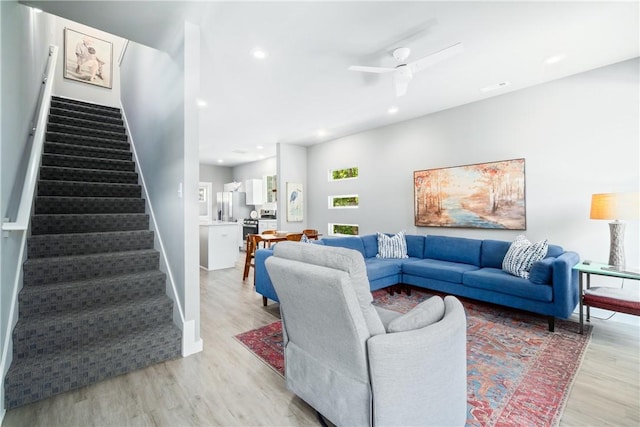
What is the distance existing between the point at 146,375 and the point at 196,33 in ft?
9.18

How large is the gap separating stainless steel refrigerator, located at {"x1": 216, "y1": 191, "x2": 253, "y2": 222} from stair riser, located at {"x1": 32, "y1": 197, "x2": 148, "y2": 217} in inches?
224

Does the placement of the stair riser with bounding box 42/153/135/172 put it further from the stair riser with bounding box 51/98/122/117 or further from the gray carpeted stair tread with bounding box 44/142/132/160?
the stair riser with bounding box 51/98/122/117

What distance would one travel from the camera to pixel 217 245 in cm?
563

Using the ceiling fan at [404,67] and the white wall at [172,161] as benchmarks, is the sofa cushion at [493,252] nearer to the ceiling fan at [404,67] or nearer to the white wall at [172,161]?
the ceiling fan at [404,67]

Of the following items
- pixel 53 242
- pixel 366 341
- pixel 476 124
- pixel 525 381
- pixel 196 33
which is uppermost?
pixel 196 33

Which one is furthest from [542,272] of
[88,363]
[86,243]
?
[86,243]

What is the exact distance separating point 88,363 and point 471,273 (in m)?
3.73

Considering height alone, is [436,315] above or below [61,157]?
below

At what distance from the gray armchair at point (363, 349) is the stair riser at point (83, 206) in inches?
104

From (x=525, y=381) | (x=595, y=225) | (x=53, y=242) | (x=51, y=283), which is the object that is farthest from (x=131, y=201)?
(x=595, y=225)

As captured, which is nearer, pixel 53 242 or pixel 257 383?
pixel 257 383

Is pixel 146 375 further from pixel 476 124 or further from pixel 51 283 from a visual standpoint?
pixel 476 124

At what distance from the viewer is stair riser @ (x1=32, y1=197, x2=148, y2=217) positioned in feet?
9.45

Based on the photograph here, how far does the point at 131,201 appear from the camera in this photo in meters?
3.40
